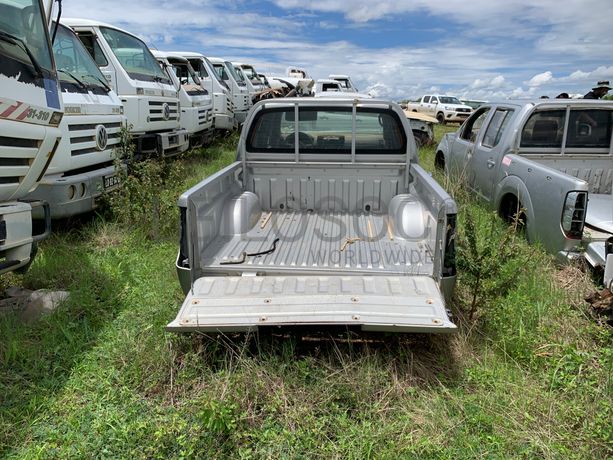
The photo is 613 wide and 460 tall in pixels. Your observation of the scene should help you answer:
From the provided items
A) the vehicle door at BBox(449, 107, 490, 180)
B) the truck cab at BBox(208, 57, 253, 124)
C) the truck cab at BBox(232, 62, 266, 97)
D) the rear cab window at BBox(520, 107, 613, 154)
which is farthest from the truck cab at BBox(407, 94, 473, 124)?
the rear cab window at BBox(520, 107, 613, 154)

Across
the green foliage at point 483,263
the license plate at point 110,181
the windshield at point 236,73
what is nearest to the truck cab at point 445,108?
the windshield at point 236,73

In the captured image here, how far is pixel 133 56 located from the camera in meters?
7.71

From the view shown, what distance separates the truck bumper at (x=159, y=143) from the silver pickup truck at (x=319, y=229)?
3481mm

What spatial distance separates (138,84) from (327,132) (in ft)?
13.4

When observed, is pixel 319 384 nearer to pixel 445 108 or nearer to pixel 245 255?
pixel 245 255

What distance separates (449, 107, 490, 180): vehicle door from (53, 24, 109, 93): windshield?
5.02 m

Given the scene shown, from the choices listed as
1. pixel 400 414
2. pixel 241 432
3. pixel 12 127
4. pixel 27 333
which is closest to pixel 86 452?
pixel 241 432

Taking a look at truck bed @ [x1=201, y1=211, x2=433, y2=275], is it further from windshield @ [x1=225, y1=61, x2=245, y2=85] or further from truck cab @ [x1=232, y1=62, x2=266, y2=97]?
truck cab @ [x1=232, y1=62, x2=266, y2=97]

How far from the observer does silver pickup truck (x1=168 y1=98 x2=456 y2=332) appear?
2.86 meters

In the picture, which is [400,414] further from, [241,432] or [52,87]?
[52,87]

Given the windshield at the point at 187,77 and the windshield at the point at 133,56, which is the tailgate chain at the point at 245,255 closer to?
the windshield at the point at 133,56

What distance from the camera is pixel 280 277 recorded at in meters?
3.31

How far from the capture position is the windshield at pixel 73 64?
17.1 ft

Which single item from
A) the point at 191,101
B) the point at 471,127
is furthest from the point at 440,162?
the point at 191,101
